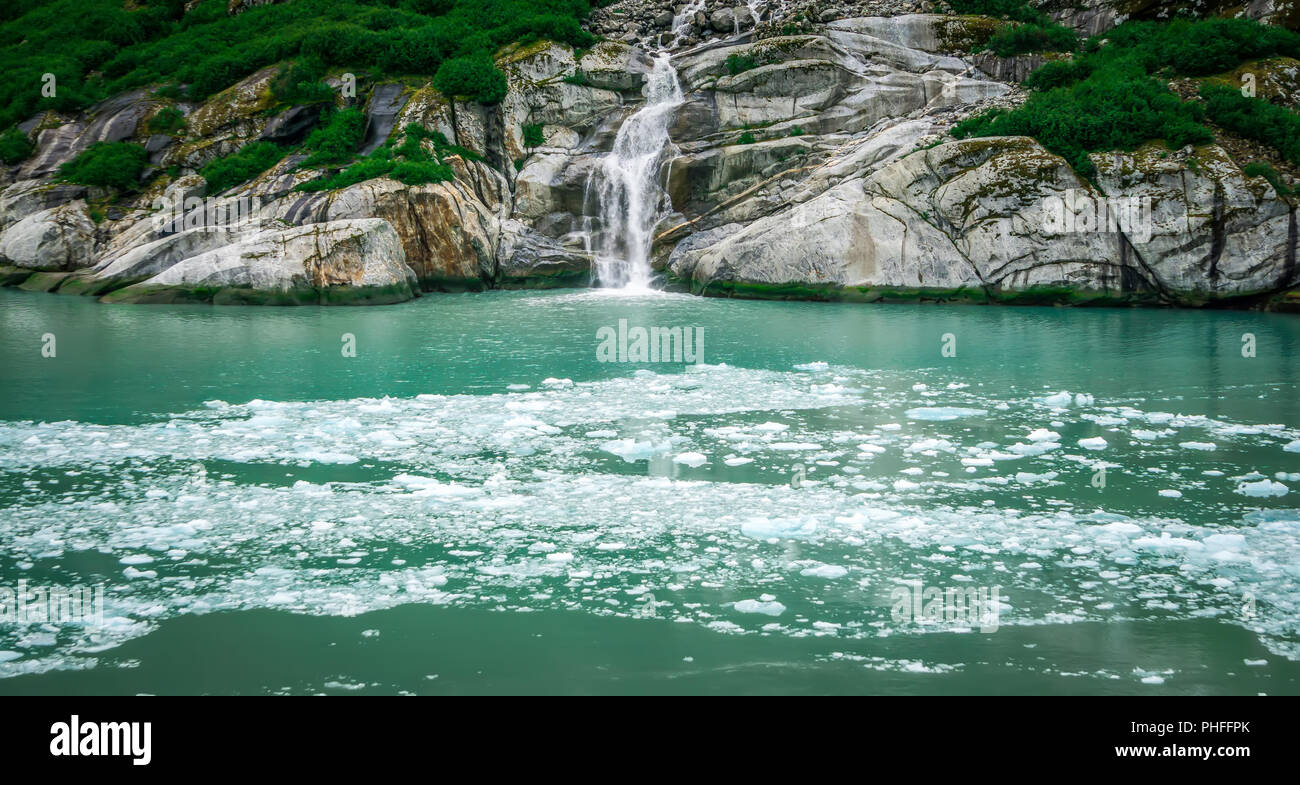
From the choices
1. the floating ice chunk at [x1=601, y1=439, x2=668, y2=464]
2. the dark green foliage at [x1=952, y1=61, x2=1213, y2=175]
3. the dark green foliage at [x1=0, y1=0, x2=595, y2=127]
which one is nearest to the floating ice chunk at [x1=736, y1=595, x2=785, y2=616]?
the floating ice chunk at [x1=601, y1=439, x2=668, y2=464]

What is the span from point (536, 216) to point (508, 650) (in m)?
24.8

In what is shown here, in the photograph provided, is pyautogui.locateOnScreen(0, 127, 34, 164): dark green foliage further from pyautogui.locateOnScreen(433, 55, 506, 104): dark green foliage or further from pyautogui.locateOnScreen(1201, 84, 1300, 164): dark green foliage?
pyautogui.locateOnScreen(1201, 84, 1300, 164): dark green foliage

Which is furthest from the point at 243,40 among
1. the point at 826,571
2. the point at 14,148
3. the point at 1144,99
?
the point at 826,571

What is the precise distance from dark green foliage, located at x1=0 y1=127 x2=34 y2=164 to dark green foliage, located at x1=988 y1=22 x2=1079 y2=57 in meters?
32.4

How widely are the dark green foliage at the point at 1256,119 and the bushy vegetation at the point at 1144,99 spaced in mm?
21

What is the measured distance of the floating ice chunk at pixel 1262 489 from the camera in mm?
7350

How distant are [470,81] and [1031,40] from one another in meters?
17.3

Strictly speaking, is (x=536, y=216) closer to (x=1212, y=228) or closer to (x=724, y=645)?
(x=1212, y=228)

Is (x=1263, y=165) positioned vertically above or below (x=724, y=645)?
above

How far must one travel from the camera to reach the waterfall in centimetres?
2741

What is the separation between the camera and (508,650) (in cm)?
479
